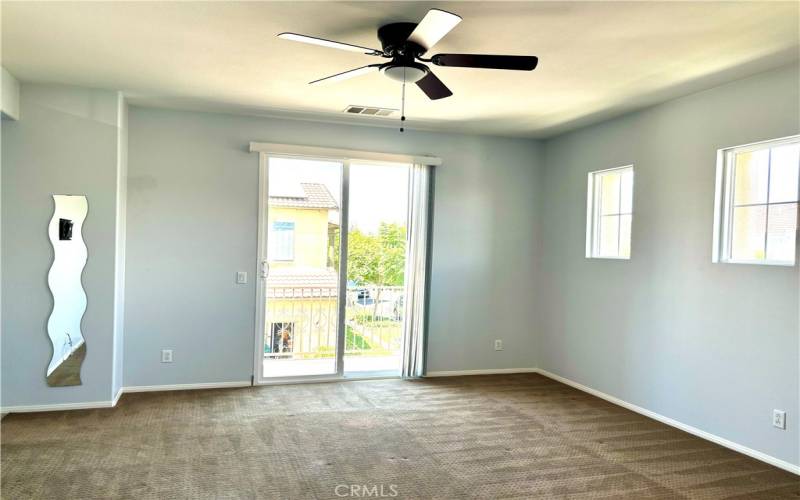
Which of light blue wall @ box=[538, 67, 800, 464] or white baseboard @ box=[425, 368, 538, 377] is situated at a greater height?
light blue wall @ box=[538, 67, 800, 464]

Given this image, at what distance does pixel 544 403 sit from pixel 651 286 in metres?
1.37

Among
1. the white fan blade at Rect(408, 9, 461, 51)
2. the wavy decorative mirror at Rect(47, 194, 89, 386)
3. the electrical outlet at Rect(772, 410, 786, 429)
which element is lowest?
the electrical outlet at Rect(772, 410, 786, 429)

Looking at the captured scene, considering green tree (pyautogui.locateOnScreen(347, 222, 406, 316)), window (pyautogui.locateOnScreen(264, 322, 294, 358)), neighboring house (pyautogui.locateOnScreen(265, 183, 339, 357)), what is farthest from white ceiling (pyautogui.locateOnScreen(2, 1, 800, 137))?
window (pyautogui.locateOnScreen(264, 322, 294, 358))

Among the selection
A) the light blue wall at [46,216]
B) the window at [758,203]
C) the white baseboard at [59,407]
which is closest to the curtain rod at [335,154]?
the light blue wall at [46,216]

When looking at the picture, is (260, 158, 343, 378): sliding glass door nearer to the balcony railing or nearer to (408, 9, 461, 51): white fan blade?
the balcony railing

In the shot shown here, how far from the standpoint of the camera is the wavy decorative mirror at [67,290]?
4.19 metres

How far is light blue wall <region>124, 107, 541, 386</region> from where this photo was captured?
476 centimetres

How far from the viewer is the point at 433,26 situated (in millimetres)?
2350

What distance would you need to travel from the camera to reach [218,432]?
379 cm

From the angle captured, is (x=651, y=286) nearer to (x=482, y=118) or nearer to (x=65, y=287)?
(x=482, y=118)

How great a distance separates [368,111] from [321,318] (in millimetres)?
2099

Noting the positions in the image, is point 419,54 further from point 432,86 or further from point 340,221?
point 340,221

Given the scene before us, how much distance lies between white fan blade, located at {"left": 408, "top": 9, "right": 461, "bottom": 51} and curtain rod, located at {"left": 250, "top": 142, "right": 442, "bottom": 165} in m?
2.69

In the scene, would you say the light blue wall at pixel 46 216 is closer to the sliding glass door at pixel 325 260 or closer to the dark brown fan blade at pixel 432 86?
the sliding glass door at pixel 325 260
